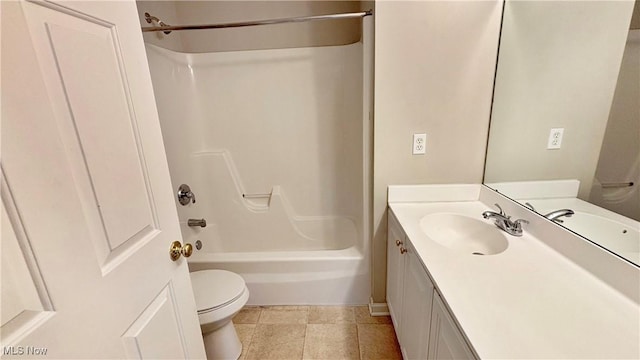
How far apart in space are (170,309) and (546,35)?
5.84 feet

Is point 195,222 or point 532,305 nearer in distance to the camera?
point 532,305

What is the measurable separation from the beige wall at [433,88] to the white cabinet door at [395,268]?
168 millimetres

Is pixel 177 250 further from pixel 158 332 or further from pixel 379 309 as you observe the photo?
pixel 379 309

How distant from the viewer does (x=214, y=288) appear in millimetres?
1359

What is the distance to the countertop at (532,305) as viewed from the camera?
1.92 ft

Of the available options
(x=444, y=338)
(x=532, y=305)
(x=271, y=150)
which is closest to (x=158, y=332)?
(x=444, y=338)

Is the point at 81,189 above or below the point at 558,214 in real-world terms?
above

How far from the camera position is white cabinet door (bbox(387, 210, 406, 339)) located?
1278 mm

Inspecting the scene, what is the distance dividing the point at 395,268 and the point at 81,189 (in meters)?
1.33

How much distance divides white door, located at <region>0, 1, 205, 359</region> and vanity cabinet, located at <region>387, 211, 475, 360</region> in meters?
A: 0.82

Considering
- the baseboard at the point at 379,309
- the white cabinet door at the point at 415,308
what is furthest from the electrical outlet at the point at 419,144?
the baseboard at the point at 379,309

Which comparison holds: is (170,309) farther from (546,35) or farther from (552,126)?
(546,35)

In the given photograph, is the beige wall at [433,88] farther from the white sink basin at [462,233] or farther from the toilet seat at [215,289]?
the toilet seat at [215,289]

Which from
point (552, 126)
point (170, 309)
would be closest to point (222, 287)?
point (170, 309)
